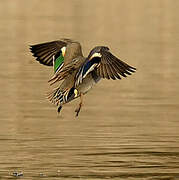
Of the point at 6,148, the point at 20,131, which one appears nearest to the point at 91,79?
the point at 6,148

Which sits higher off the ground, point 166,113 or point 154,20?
point 154,20

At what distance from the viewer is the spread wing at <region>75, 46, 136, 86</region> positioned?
9.77m

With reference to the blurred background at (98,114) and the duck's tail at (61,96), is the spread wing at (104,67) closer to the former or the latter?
the duck's tail at (61,96)

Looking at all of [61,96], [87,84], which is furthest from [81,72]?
[61,96]

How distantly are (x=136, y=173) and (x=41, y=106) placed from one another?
15.9 ft

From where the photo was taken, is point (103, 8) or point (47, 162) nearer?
point (47, 162)

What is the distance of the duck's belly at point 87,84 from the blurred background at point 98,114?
1222mm

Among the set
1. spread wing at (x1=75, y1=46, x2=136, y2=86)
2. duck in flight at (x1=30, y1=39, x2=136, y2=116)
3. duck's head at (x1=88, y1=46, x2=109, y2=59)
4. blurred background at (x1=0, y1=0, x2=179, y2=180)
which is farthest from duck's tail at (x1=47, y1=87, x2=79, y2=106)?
blurred background at (x1=0, y1=0, x2=179, y2=180)

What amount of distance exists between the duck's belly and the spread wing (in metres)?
0.08

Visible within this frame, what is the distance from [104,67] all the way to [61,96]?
1.67 ft

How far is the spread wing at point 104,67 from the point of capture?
9766 millimetres

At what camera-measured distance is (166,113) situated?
15.0m

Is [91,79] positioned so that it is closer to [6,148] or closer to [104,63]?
[104,63]

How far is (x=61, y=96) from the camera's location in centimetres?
971
